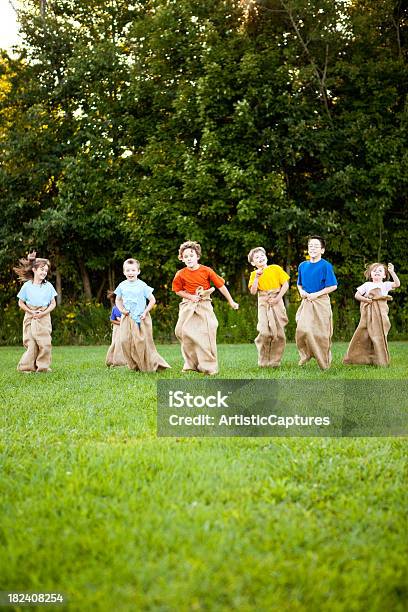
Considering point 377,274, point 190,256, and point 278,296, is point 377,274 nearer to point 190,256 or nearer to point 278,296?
point 278,296

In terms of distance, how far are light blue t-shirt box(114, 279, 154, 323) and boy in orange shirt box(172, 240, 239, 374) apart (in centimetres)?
58

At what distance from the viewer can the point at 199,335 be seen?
9.95 metres

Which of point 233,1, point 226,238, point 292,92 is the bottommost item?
point 226,238

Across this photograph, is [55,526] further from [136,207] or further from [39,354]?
[136,207]

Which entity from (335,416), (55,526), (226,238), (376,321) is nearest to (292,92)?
(226,238)

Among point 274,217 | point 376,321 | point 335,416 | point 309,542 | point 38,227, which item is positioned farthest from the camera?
point 38,227

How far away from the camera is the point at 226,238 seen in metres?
21.3

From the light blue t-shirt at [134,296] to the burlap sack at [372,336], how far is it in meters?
3.52

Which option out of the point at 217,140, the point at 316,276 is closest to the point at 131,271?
the point at 316,276

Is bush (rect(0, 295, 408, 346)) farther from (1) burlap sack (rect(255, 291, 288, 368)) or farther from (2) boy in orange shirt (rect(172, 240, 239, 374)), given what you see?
(2) boy in orange shirt (rect(172, 240, 239, 374))

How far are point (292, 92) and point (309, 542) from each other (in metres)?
20.6

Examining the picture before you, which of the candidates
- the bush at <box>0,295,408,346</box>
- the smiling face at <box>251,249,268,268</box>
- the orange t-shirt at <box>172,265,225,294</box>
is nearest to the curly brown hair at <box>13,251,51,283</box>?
the orange t-shirt at <box>172,265,225,294</box>

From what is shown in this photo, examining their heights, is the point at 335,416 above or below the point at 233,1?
below

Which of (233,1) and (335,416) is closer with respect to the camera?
(335,416)
